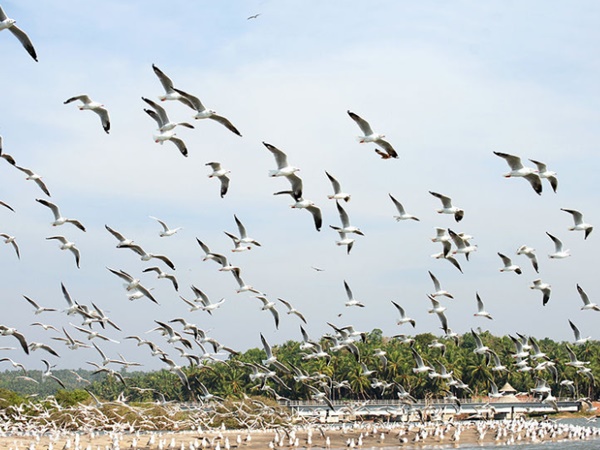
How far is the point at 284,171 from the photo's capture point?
29.2 metres

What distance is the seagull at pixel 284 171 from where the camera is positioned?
93.9ft

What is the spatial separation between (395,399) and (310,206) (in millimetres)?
79803

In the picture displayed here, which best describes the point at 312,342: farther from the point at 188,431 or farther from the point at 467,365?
the point at 467,365

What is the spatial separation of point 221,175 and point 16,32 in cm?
1100

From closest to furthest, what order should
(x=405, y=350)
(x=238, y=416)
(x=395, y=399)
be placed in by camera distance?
(x=238, y=416), (x=395, y=399), (x=405, y=350)

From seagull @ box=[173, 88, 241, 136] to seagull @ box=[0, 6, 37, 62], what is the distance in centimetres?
475

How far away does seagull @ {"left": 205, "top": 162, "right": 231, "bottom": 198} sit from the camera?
105 ft

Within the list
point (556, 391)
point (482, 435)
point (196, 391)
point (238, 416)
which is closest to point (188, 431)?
point (238, 416)

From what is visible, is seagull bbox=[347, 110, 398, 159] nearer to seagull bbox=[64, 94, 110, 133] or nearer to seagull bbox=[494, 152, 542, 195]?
seagull bbox=[494, 152, 542, 195]

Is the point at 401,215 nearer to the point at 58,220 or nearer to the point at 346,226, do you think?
the point at 346,226

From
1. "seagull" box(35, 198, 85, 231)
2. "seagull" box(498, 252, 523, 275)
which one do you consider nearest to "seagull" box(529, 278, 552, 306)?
"seagull" box(498, 252, 523, 275)

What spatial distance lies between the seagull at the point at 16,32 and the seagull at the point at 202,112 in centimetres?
475

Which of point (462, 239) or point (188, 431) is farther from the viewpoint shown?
point (188, 431)

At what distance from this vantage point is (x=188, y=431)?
3063 inches
